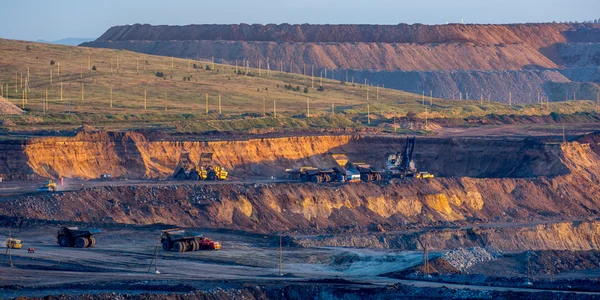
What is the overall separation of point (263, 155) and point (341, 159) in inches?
222

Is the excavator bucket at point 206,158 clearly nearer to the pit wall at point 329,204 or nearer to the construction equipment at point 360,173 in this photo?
the construction equipment at point 360,173

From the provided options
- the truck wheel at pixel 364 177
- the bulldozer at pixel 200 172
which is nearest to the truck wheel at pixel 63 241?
the bulldozer at pixel 200 172

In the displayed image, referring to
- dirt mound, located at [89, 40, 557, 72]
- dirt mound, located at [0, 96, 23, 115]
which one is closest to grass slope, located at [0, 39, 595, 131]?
dirt mound, located at [0, 96, 23, 115]

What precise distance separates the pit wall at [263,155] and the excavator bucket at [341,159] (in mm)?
878

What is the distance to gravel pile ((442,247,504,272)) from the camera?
5050cm

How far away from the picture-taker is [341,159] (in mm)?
86938

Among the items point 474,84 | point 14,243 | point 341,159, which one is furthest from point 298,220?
point 474,84

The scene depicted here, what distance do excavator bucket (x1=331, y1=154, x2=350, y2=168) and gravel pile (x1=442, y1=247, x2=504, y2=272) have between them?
28129mm

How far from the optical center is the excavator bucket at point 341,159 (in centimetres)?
8480

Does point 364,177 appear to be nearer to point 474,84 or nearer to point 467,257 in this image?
point 467,257

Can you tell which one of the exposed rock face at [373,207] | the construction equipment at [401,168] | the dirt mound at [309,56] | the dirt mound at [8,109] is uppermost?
the dirt mound at [309,56]

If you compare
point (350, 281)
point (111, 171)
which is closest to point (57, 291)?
point (350, 281)

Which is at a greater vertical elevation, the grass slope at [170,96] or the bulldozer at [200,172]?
the grass slope at [170,96]

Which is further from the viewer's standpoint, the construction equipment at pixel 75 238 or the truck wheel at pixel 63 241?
the truck wheel at pixel 63 241
